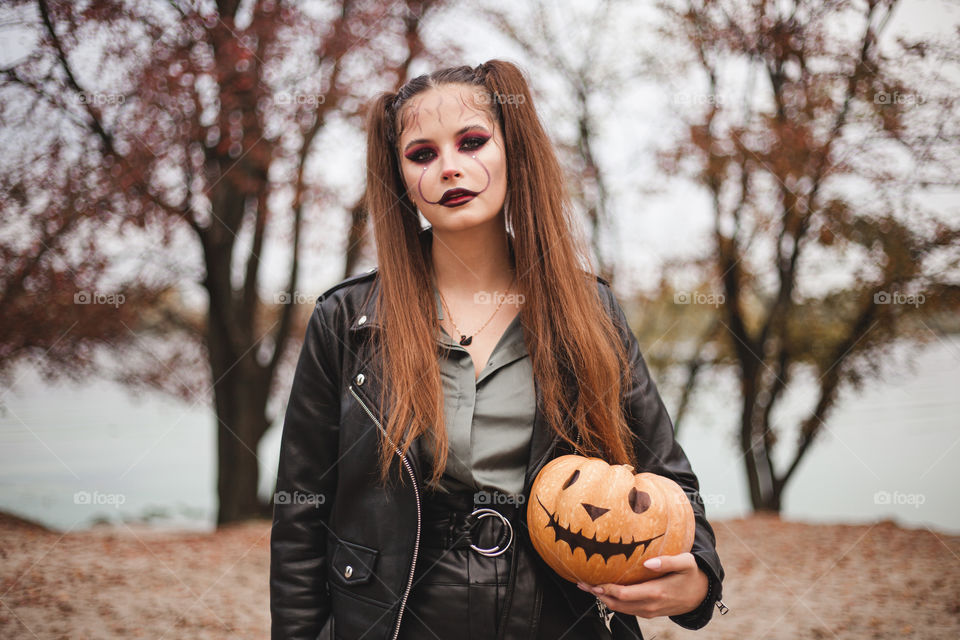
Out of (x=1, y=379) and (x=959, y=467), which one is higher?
(x=1, y=379)

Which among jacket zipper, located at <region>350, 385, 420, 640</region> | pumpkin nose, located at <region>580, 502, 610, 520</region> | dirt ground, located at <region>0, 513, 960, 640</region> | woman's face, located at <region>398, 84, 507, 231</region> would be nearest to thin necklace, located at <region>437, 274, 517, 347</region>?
woman's face, located at <region>398, 84, 507, 231</region>

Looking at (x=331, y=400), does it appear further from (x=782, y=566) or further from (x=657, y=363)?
(x=657, y=363)

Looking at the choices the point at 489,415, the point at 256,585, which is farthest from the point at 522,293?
the point at 256,585

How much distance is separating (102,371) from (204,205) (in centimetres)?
201

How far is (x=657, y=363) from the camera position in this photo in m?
9.40

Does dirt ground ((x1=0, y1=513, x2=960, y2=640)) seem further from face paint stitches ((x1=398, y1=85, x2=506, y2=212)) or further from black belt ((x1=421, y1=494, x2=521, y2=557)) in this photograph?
face paint stitches ((x1=398, y1=85, x2=506, y2=212))

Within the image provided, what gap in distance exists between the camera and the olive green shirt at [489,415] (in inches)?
66.1

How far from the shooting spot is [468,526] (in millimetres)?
1651

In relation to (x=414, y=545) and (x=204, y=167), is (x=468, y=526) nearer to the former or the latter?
(x=414, y=545)

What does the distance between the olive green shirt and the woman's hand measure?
0.34 metres

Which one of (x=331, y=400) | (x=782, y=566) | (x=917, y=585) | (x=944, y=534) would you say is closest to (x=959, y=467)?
(x=944, y=534)

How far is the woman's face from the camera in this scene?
6.06 feet

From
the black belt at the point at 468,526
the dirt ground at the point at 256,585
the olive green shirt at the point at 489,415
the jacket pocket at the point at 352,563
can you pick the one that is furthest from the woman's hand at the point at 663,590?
the dirt ground at the point at 256,585

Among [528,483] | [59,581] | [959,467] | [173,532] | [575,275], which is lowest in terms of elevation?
[173,532]
